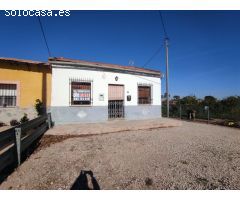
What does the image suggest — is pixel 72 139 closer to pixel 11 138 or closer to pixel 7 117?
pixel 11 138

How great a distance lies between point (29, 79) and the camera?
10.0m

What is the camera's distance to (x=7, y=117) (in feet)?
31.3

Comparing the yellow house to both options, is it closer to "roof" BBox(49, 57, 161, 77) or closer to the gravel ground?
"roof" BBox(49, 57, 161, 77)

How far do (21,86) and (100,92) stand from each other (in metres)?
4.54

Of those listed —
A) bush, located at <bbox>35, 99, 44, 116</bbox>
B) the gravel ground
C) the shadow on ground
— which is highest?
bush, located at <bbox>35, 99, 44, 116</bbox>

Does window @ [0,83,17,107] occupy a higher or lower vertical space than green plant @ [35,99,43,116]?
higher

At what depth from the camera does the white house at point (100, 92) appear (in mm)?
9594

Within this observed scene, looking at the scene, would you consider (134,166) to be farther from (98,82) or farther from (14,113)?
(14,113)

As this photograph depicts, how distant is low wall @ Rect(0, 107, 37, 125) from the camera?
9477 mm

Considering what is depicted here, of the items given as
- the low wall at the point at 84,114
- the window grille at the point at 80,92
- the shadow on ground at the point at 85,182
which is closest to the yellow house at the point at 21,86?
the low wall at the point at 84,114

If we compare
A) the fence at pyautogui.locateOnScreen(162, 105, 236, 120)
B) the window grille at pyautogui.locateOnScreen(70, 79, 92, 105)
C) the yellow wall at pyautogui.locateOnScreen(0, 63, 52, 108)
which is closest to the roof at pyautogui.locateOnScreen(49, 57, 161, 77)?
the window grille at pyautogui.locateOnScreen(70, 79, 92, 105)

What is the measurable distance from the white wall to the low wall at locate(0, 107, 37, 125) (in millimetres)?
1726

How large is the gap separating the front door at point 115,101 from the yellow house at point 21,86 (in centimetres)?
383
